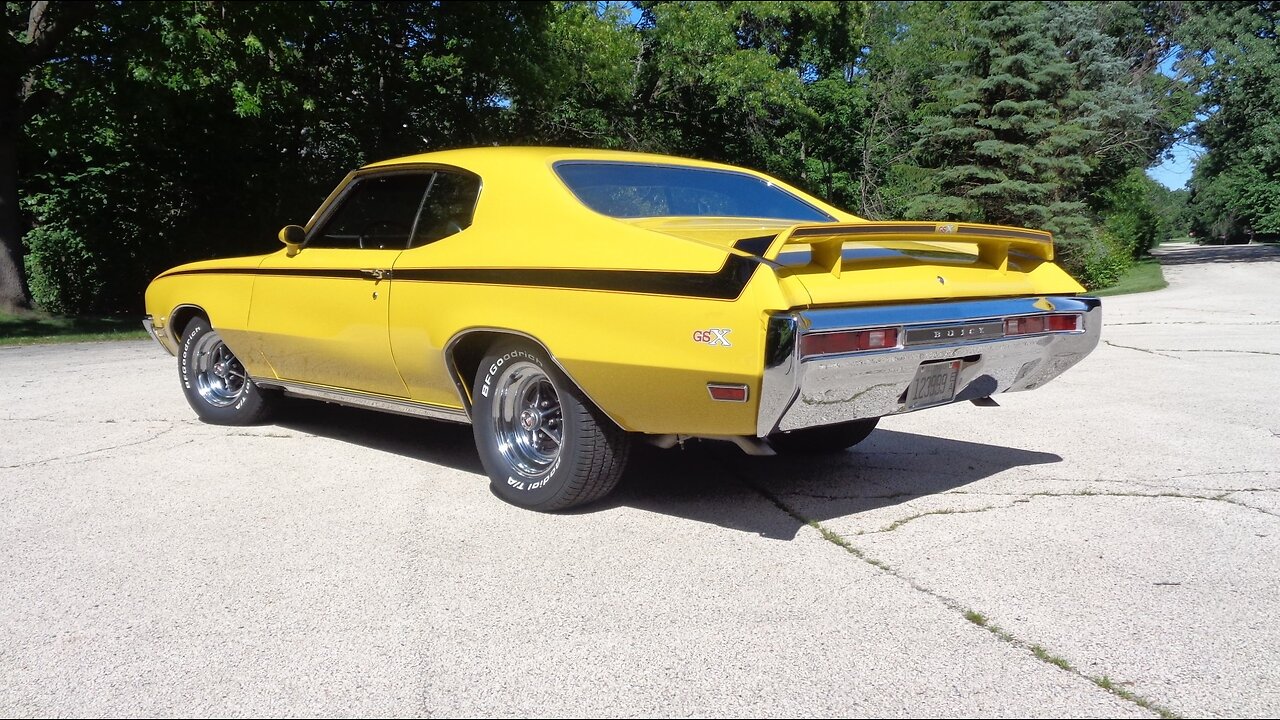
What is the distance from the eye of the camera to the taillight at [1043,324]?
4.53 meters

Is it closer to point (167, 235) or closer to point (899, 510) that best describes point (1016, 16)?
point (167, 235)

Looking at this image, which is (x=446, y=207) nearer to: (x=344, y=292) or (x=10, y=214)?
(x=344, y=292)

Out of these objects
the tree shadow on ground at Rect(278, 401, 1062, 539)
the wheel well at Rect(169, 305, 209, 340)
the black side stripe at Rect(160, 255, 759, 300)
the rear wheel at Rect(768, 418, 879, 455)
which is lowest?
the tree shadow on ground at Rect(278, 401, 1062, 539)

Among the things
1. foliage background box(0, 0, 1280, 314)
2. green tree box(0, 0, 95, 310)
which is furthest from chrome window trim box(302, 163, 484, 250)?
green tree box(0, 0, 95, 310)

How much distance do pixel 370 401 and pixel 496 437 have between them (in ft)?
3.20

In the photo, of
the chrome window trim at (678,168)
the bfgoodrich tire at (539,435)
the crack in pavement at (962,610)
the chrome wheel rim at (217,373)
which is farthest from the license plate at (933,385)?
the chrome wheel rim at (217,373)

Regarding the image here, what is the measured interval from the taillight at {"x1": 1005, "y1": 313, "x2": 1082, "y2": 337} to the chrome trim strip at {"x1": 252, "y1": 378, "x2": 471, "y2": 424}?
2370 mm

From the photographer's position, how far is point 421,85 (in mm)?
19219

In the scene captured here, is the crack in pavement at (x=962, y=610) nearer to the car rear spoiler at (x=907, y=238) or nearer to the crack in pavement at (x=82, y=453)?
the car rear spoiler at (x=907, y=238)

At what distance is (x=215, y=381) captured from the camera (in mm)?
6664

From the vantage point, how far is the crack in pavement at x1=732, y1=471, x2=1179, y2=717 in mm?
2702

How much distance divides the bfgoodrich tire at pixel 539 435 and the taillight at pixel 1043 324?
1689 mm

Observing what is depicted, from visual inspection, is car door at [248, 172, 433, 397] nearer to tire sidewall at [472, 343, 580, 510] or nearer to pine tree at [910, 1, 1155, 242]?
tire sidewall at [472, 343, 580, 510]

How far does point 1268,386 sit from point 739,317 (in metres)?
6.09
